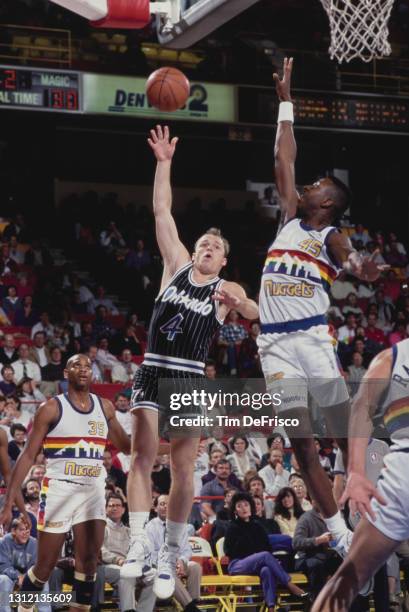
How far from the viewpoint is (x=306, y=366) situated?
7605 millimetres

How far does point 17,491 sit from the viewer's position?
8.40 m

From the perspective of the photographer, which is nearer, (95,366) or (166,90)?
(166,90)

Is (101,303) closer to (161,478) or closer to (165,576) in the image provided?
(161,478)

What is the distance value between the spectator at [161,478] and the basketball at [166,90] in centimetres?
471

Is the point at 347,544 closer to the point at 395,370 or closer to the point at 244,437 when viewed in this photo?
the point at 395,370

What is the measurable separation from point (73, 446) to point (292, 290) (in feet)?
8.02

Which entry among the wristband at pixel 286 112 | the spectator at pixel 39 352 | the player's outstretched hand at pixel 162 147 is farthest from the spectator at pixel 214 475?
the wristband at pixel 286 112

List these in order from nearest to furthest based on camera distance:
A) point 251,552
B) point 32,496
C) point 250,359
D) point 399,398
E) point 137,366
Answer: point 399,398 < point 32,496 < point 251,552 < point 137,366 < point 250,359

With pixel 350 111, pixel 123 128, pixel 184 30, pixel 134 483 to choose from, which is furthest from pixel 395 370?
pixel 123 128

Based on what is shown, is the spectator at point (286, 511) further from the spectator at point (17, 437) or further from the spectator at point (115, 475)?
the spectator at point (17, 437)

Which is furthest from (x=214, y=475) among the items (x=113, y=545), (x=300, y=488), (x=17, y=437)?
(x=17, y=437)

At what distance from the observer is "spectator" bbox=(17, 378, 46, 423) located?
14141mm

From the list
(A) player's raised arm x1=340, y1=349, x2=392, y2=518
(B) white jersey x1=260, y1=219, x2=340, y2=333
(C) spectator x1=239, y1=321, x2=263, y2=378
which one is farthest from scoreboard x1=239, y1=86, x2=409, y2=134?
(A) player's raised arm x1=340, y1=349, x2=392, y2=518

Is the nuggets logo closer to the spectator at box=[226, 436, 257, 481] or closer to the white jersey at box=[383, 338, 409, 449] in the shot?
the white jersey at box=[383, 338, 409, 449]
